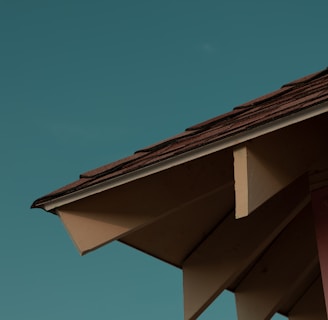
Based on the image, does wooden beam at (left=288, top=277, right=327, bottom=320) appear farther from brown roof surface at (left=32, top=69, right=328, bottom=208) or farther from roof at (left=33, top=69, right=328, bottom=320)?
brown roof surface at (left=32, top=69, right=328, bottom=208)

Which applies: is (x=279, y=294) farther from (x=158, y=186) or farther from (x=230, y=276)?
(x=158, y=186)

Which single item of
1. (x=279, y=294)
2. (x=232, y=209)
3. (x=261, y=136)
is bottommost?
(x=279, y=294)

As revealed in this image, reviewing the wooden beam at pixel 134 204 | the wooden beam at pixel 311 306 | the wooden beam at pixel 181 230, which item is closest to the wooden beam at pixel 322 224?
the wooden beam at pixel 134 204

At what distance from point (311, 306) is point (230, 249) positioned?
1.29 meters

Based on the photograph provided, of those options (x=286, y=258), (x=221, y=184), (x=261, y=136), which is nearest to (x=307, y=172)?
(x=221, y=184)

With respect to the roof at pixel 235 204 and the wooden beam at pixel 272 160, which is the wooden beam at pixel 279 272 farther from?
the wooden beam at pixel 272 160

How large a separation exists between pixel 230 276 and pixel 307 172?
1.04 meters

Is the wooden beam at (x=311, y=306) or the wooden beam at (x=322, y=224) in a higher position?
the wooden beam at (x=322, y=224)

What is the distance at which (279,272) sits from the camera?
19.0 ft

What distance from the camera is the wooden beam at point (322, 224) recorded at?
4363 millimetres

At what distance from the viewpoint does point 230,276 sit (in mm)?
5293

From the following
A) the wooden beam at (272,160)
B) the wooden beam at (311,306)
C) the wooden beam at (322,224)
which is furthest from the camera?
the wooden beam at (311,306)

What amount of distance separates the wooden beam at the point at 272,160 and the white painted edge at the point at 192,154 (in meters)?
0.07

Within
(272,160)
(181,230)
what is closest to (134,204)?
(181,230)
